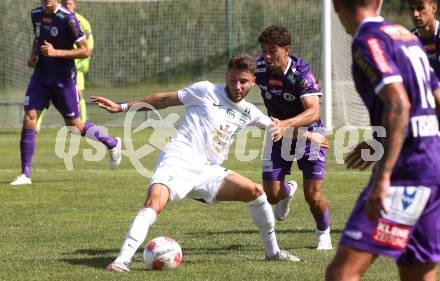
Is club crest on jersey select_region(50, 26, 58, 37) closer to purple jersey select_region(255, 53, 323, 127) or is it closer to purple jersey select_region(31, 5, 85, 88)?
purple jersey select_region(31, 5, 85, 88)

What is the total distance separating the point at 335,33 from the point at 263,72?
13.9 m

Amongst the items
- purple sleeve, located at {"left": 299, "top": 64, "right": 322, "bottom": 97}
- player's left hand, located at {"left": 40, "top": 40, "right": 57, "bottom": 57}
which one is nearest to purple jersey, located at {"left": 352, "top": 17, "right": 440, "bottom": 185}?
purple sleeve, located at {"left": 299, "top": 64, "right": 322, "bottom": 97}

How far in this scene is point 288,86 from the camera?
348 inches

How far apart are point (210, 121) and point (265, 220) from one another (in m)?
0.96

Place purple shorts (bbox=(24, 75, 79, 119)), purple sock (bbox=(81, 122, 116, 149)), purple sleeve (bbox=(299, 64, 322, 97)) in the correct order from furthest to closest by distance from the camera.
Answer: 1. purple sock (bbox=(81, 122, 116, 149))
2. purple shorts (bbox=(24, 75, 79, 119))
3. purple sleeve (bbox=(299, 64, 322, 97))

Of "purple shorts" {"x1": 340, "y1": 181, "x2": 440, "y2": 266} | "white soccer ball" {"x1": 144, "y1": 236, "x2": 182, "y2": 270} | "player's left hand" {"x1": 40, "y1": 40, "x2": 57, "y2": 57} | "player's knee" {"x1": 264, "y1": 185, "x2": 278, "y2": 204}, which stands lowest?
"player's knee" {"x1": 264, "y1": 185, "x2": 278, "y2": 204}

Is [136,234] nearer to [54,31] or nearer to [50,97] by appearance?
[50,97]

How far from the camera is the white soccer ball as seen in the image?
7.53 m

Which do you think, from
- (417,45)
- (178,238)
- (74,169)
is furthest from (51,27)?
(417,45)

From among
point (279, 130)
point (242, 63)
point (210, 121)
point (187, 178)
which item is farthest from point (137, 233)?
point (242, 63)

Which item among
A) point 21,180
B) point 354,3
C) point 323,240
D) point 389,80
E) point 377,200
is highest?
point 354,3

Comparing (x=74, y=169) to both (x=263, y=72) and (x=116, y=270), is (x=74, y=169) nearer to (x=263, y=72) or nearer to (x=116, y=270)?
(x=263, y=72)

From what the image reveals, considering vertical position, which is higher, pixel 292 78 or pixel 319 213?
pixel 292 78

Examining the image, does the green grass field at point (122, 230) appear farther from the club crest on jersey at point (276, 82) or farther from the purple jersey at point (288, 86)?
the club crest on jersey at point (276, 82)
